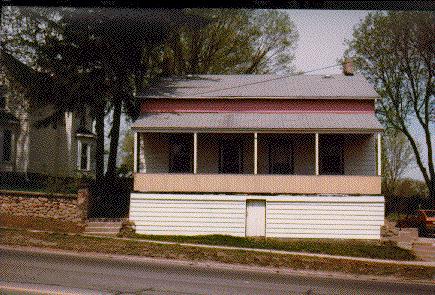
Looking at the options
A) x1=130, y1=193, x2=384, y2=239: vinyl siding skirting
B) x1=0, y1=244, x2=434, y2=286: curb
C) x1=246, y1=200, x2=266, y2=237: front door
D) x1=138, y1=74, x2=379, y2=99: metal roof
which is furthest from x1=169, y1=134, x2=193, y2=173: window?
x1=0, y1=244, x2=434, y2=286: curb

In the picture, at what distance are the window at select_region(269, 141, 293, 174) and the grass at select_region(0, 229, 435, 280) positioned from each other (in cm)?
703

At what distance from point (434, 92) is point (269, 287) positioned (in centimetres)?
2137

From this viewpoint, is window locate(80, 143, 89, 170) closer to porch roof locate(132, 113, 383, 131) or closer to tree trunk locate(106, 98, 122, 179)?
tree trunk locate(106, 98, 122, 179)

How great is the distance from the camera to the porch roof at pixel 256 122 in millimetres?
21672

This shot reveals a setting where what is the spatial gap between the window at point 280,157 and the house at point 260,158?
0.04 meters

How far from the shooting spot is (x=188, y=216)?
20.9m

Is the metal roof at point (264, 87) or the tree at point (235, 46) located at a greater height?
the tree at point (235, 46)

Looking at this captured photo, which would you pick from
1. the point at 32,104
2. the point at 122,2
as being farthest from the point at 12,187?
the point at 122,2

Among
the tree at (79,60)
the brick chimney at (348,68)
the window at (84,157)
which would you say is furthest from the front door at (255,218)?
the window at (84,157)

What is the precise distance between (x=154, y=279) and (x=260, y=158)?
12.5 meters

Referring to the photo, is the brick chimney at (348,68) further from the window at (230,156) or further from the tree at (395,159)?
the tree at (395,159)

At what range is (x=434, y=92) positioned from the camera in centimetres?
2903

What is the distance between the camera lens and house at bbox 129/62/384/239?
2072 cm

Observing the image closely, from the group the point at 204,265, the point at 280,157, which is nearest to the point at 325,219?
the point at 280,157
